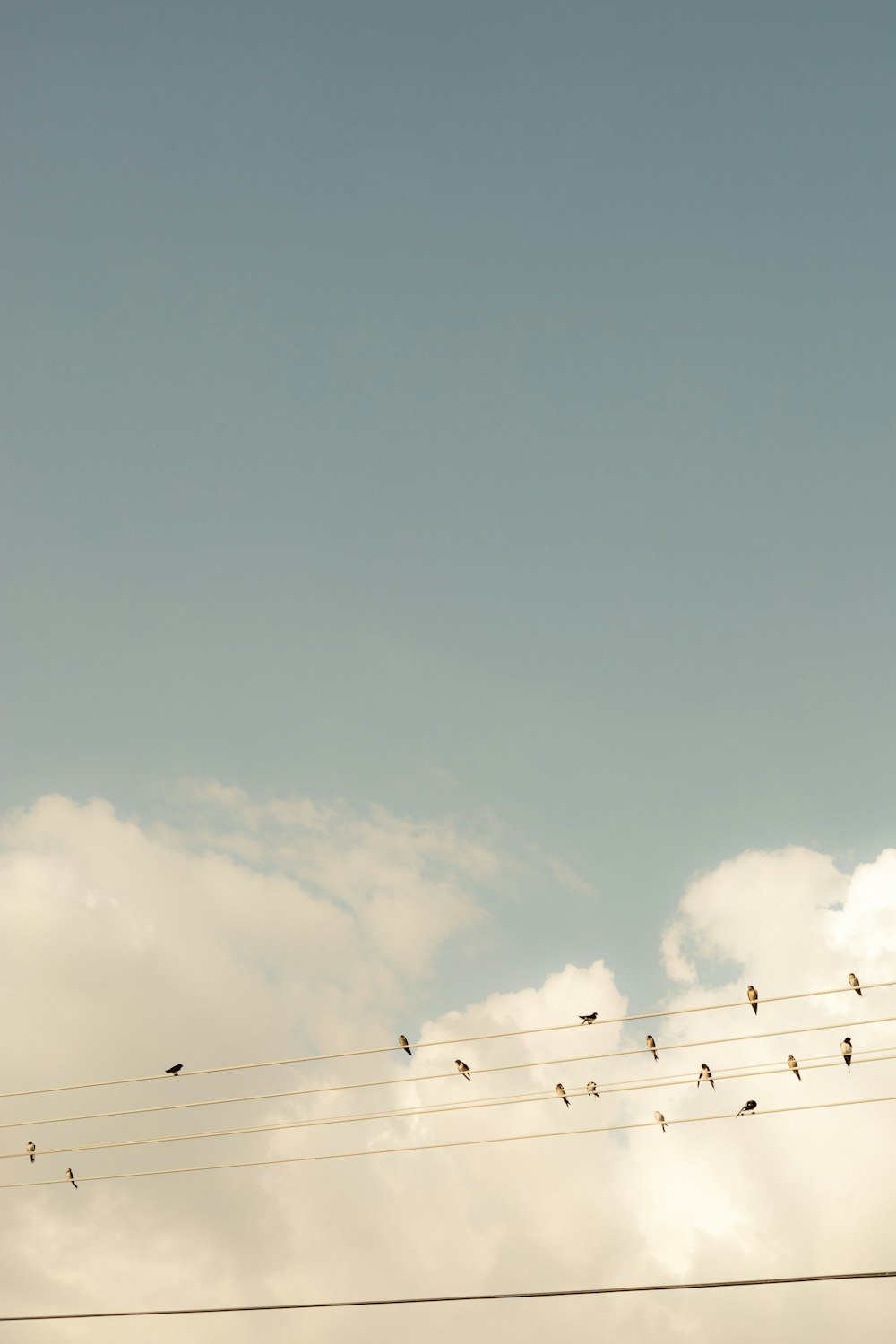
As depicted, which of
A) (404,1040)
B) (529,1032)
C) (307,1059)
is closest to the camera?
(529,1032)

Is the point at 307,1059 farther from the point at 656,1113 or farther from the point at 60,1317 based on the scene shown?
the point at 656,1113

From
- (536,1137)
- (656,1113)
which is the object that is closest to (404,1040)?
(656,1113)

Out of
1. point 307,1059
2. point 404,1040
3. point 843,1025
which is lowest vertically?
point 843,1025

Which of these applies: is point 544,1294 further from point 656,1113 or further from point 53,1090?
point 656,1113

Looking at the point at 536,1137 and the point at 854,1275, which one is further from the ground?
the point at 536,1137

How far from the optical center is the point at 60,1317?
69.6ft

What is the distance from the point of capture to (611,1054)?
55.6 ft

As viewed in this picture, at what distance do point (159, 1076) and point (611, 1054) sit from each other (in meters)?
7.86

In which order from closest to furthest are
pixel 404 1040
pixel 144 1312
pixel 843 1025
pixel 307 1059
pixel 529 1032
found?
pixel 843 1025, pixel 529 1032, pixel 307 1059, pixel 144 1312, pixel 404 1040

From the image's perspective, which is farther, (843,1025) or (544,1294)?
(544,1294)

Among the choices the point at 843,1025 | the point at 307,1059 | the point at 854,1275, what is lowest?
the point at 854,1275

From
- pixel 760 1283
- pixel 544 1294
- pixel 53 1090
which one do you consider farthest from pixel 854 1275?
pixel 53 1090

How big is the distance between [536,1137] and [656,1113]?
21.5 m

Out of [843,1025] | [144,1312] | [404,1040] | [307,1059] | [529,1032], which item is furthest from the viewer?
[404,1040]
